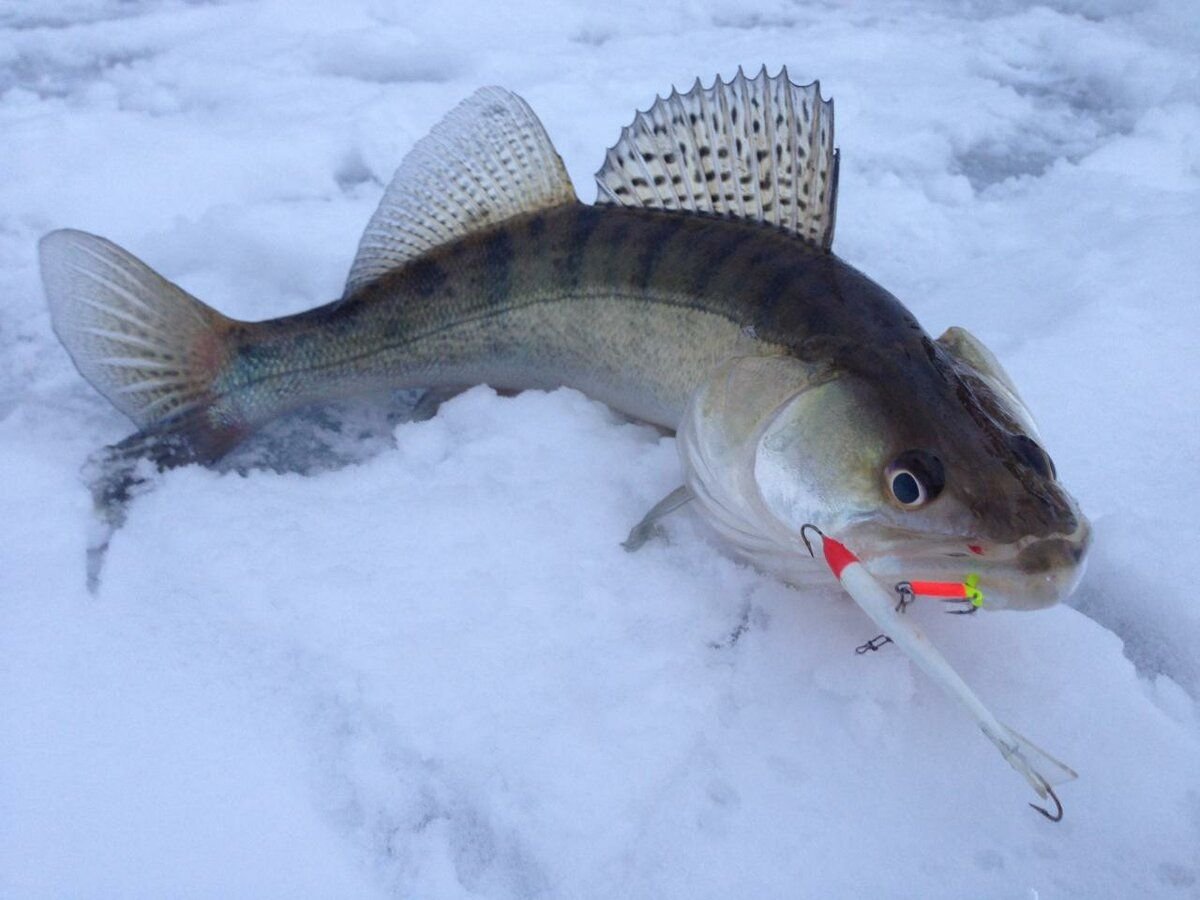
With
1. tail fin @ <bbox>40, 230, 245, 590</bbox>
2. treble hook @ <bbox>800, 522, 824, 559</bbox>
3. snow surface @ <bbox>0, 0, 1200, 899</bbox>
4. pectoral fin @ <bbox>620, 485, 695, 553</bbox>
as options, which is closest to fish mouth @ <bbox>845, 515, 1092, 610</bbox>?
treble hook @ <bbox>800, 522, 824, 559</bbox>

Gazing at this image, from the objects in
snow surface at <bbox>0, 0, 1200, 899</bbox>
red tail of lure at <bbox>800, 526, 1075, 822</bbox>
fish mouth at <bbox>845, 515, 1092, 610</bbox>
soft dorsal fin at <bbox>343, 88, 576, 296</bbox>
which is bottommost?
snow surface at <bbox>0, 0, 1200, 899</bbox>

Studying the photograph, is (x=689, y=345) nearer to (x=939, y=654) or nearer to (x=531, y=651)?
(x=531, y=651)

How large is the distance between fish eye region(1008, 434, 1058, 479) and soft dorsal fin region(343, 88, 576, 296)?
116cm

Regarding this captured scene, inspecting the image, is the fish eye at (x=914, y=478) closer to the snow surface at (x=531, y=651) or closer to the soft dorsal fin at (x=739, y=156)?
the snow surface at (x=531, y=651)

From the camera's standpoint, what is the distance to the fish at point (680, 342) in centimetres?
143

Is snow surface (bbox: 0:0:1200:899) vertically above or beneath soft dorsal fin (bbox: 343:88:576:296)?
beneath

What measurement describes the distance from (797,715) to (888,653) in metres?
0.19

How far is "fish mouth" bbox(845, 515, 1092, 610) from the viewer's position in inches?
51.6

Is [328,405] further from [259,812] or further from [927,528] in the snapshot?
[927,528]

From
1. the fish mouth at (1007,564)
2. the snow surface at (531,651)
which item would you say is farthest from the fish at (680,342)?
the snow surface at (531,651)

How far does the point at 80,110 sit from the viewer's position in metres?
3.38

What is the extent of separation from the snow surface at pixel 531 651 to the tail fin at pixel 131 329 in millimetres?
164

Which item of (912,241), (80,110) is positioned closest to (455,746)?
(912,241)

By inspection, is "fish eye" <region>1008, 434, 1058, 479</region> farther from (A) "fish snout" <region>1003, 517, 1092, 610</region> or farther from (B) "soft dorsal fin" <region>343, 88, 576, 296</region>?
(B) "soft dorsal fin" <region>343, 88, 576, 296</region>
